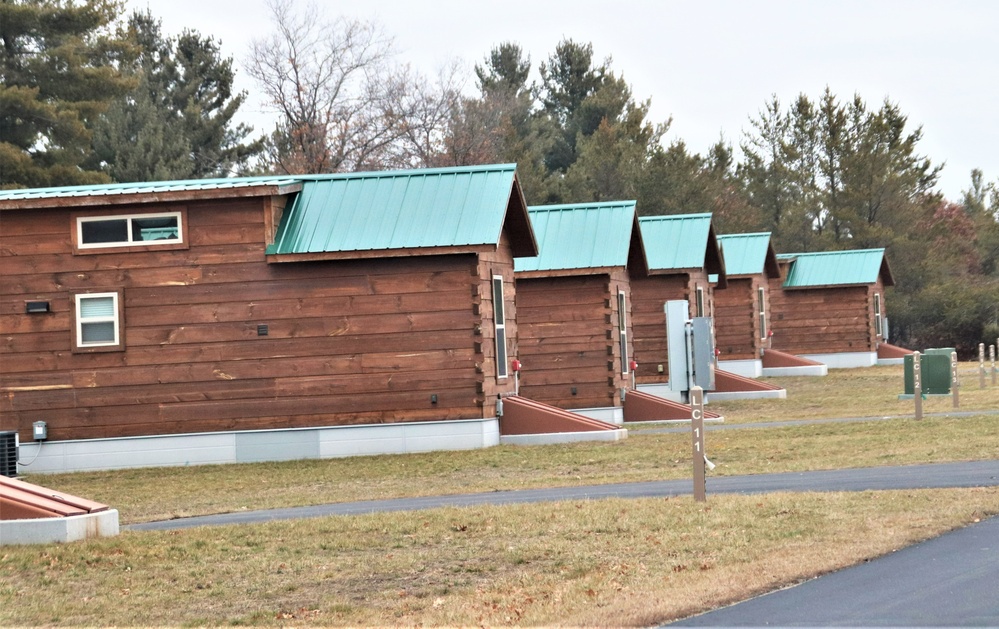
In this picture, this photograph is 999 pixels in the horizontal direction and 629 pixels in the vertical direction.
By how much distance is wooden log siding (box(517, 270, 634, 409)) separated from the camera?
98.0 feet

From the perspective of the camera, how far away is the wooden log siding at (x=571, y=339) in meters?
29.9

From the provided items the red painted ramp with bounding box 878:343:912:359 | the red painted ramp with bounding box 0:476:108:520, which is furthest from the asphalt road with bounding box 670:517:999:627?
the red painted ramp with bounding box 878:343:912:359

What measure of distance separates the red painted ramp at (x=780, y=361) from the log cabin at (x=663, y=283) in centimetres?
954

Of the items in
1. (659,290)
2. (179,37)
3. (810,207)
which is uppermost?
(179,37)

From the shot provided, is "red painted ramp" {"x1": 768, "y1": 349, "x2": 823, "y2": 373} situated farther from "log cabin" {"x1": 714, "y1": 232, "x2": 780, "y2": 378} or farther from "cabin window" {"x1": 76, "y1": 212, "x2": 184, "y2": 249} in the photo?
"cabin window" {"x1": 76, "y1": 212, "x2": 184, "y2": 249}

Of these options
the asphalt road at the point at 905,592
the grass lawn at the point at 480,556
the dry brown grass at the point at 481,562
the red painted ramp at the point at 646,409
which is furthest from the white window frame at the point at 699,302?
the dry brown grass at the point at 481,562

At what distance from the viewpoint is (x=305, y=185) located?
2478 centimetres

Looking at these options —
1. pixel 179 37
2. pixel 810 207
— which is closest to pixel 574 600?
pixel 179 37

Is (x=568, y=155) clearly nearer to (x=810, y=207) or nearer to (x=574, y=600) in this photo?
(x=810, y=207)

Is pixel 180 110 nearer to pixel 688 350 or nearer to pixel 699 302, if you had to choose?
pixel 699 302

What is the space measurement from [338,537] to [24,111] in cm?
3355

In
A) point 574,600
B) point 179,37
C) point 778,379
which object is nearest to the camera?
point 574,600

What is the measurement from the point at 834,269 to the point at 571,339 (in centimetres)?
2602

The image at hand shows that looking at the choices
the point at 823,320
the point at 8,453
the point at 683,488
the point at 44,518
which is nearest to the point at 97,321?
the point at 8,453
